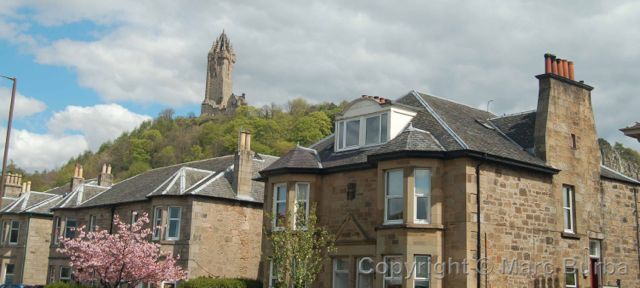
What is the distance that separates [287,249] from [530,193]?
9.00m

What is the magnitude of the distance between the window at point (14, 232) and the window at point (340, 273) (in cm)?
3194

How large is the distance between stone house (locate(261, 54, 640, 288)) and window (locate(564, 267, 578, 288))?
5 cm

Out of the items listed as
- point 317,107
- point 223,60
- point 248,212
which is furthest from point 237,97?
point 248,212

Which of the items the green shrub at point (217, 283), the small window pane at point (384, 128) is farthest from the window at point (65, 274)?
the small window pane at point (384, 128)

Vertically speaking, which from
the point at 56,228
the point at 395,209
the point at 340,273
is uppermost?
the point at 395,209

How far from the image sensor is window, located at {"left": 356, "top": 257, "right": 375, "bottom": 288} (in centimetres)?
2373

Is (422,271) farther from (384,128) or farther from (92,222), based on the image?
(92,222)

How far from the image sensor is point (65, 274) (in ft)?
137

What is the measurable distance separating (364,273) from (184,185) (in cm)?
1307

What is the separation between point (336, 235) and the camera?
25203mm

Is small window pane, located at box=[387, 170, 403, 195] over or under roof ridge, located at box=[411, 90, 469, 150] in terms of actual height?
under

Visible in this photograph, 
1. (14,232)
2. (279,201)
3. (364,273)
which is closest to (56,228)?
(14,232)

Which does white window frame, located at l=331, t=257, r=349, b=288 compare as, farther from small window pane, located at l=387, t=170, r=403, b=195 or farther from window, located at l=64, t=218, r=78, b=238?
window, located at l=64, t=218, r=78, b=238

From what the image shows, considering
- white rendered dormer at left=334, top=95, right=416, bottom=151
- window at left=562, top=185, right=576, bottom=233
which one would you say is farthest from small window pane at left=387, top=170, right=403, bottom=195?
window at left=562, top=185, right=576, bottom=233
